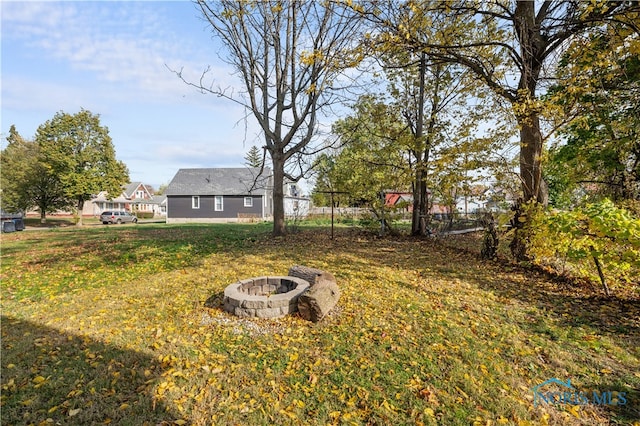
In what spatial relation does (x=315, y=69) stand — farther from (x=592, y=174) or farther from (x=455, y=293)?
(x=592, y=174)

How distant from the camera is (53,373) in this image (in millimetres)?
3068

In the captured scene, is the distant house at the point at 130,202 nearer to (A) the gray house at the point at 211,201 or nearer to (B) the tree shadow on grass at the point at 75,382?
(A) the gray house at the point at 211,201

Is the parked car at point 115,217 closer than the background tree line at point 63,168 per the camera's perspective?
No

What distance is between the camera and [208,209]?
2970 centimetres

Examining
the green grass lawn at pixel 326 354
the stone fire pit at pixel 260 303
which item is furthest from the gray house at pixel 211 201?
the stone fire pit at pixel 260 303

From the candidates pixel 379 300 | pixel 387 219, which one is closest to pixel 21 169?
pixel 387 219

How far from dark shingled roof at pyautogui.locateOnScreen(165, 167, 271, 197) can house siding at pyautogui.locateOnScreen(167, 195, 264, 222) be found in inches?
20.1

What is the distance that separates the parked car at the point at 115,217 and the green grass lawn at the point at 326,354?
27339mm

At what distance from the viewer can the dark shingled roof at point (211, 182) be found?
96.9 ft

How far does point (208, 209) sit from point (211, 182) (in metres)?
2.84

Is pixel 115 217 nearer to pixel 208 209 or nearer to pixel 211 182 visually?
pixel 208 209

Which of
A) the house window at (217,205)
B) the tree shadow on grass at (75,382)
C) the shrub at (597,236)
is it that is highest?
the house window at (217,205)

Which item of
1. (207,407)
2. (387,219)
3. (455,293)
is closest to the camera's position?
(207,407)

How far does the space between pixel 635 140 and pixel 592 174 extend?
2413 mm
